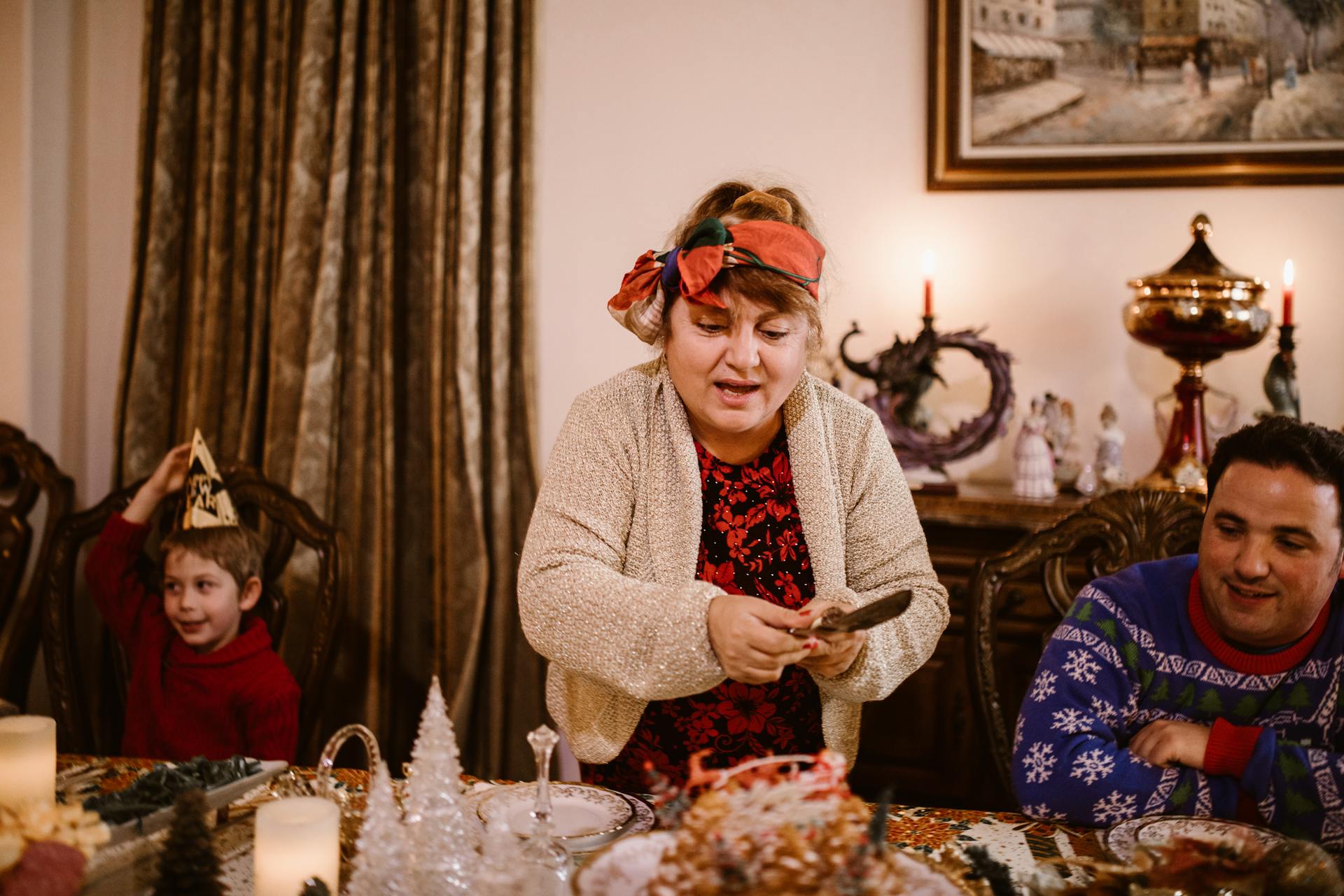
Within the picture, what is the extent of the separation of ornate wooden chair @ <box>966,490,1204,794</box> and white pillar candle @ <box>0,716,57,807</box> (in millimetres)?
1162

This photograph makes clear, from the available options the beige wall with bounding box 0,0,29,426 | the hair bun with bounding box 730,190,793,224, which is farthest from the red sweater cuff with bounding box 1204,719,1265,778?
the beige wall with bounding box 0,0,29,426

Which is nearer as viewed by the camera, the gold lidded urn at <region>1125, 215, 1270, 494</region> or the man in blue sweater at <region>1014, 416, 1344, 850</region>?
the man in blue sweater at <region>1014, 416, 1344, 850</region>

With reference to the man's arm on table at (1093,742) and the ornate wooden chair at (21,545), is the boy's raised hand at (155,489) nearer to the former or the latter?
the ornate wooden chair at (21,545)

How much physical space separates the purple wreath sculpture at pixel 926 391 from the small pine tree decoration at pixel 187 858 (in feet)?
5.77

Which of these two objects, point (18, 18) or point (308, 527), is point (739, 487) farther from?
point (18, 18)

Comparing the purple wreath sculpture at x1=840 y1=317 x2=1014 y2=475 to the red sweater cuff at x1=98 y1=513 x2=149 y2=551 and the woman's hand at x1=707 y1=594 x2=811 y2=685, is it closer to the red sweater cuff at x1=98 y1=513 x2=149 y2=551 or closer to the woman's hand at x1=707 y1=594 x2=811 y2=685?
the woman's hand at x1=707 y1=594 x2=811 y2=685

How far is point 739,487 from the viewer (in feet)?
4.96

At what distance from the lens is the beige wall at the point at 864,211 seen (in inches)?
96.3

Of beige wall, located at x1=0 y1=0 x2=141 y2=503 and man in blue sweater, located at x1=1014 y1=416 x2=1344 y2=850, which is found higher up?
beige wall, located at x1=0 y1=0 x2=141 y2=503

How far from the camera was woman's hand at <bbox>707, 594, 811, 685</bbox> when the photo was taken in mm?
1124

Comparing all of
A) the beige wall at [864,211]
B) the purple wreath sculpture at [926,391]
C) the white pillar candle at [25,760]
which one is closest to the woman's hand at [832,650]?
the white pillar candle at [25,760]

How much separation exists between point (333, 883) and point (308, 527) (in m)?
1.05

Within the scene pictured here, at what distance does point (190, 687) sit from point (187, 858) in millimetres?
1186

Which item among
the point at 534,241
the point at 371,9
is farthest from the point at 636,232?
the point at 371,9
